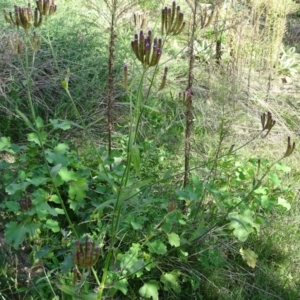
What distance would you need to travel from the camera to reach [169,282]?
2422 millimetres

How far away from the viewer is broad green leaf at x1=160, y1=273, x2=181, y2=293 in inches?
95.2

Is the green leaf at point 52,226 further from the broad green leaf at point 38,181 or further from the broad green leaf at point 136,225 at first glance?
the broad green leaf at point 136,225

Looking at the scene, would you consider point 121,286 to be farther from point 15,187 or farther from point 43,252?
point 15,187

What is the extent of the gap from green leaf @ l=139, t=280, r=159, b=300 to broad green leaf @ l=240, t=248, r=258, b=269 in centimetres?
48

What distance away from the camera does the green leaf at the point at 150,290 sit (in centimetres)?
230

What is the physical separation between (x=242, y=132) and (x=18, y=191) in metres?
1.95

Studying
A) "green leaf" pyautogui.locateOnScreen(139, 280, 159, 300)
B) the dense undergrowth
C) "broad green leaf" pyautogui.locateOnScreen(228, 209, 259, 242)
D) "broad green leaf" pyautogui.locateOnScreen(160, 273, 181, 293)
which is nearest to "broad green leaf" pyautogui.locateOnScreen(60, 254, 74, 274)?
the dense undergrowth

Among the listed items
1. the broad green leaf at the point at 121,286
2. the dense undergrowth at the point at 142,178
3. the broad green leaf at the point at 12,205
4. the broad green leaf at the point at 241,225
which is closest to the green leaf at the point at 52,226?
the dense undergrowth at the point at 142,178

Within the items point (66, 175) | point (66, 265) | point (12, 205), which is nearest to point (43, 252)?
point (66, 265)

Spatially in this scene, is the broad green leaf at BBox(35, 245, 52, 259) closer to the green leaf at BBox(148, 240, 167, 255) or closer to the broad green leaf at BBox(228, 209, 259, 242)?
the green leaf at BBox(148, 240, 167, 255)

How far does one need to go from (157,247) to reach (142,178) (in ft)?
2.60

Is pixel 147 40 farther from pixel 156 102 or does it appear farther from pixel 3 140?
pixel 156 102

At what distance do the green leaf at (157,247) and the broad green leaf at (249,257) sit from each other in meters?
0.45

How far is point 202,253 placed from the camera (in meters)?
2.58
